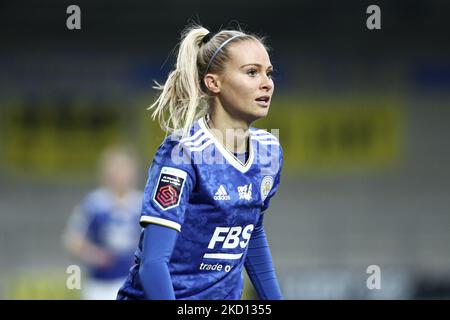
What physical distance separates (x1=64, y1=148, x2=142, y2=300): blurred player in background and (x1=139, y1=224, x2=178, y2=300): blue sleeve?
18.7 ft

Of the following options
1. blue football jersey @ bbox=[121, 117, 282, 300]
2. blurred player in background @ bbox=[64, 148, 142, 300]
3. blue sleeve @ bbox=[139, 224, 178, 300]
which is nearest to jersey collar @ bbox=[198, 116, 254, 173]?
blue football jersey @ bbox=[121, 117, 282, 300]

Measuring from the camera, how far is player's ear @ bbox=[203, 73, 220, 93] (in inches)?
144

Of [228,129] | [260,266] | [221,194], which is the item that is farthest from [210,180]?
[260,266]

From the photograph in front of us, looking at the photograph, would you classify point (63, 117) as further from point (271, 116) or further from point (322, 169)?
point (322, 169)

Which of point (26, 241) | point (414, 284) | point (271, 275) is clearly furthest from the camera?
point (26, 241)

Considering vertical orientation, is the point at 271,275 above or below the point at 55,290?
above

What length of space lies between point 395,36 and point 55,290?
648 centimetres

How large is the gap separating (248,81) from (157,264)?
0.83 meters

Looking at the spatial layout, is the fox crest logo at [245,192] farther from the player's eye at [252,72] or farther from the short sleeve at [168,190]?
the player's eye at [252,72]

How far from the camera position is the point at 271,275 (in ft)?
12.6

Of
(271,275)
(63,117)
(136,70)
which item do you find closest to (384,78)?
(136,70)

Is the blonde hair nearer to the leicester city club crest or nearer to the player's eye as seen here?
the player's eye

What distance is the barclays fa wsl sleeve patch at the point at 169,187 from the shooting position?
3.33m

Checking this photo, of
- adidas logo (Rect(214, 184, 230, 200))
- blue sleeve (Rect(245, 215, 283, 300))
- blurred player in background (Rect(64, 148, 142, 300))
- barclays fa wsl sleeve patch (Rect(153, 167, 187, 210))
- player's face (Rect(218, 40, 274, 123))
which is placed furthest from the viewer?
blurred player in background (Rect(64, 148, 142, 300))
